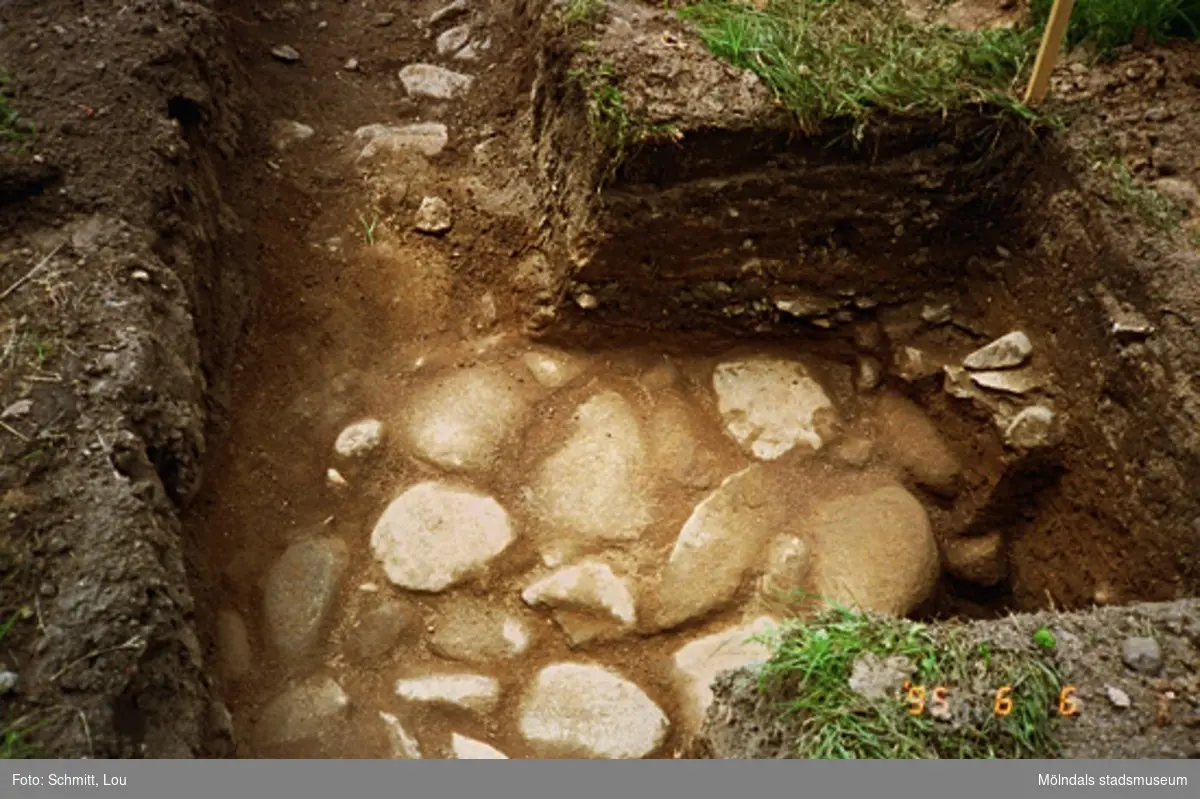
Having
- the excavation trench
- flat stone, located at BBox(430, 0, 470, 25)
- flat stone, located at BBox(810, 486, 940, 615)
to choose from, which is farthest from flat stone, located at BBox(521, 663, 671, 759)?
flat stone, located at BBox(430, 0, 470, 25)

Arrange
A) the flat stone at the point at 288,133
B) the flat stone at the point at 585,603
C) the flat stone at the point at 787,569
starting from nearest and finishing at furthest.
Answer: the flat stone at the point at 585,603
the flat stone at the point at 787,569
the flat stone at the point at 288,133

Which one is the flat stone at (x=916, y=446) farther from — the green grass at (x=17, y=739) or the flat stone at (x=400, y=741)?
the green grass at (x=17, y=739)

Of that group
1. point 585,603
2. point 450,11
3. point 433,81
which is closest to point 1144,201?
point 585,603

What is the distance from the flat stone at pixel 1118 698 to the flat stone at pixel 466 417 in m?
1.66

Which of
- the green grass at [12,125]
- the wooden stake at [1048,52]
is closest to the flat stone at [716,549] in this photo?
the wooden stake at [1048,52]

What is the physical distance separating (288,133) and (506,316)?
3.16 feet

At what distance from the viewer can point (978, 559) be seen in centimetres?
314

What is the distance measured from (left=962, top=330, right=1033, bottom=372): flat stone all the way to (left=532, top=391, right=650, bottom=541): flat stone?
0.97 metres

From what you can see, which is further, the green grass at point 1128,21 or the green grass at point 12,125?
the green grass at point 1128,21

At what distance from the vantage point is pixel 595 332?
3.29 m

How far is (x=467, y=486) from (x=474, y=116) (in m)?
1.36

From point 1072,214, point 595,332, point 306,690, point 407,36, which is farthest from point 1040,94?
point 306,690

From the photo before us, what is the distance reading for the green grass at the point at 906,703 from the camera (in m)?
1.89
